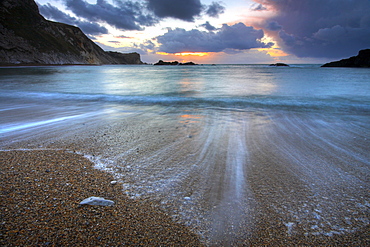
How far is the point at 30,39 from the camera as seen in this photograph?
81.1m

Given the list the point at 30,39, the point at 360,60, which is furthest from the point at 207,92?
the point at 360,60

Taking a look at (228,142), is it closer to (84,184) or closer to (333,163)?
(333,163)

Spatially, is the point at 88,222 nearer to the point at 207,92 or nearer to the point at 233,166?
the point at 233,166

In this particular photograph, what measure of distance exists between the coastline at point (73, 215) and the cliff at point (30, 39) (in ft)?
287

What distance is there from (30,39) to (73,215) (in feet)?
345

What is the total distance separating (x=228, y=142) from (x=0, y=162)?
364 cm

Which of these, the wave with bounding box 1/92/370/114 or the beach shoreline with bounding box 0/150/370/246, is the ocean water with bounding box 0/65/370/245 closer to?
the beach shoreline with bounding box 0/150/370/246

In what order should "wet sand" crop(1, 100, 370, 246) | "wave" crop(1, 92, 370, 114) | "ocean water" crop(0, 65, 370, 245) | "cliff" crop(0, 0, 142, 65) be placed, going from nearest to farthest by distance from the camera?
"wet sand" crop(1, 100, 370, 246), "ocean water" crop(0, 65, 370, 245), "wave" crop(1, 92, 370, 114), "cliff" crop(0, 0, 142, 65)

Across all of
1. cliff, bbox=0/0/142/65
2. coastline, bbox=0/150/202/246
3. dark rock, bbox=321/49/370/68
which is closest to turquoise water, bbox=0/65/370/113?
coastline, bbox=0/150/202/246

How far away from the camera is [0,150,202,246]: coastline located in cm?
160

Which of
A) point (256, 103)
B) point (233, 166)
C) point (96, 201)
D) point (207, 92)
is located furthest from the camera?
point (207, 92)

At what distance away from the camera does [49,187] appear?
88.5 inches

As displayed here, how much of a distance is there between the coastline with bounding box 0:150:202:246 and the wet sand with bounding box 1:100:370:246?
40 mm

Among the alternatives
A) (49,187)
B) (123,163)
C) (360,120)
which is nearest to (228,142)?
(123,163)
